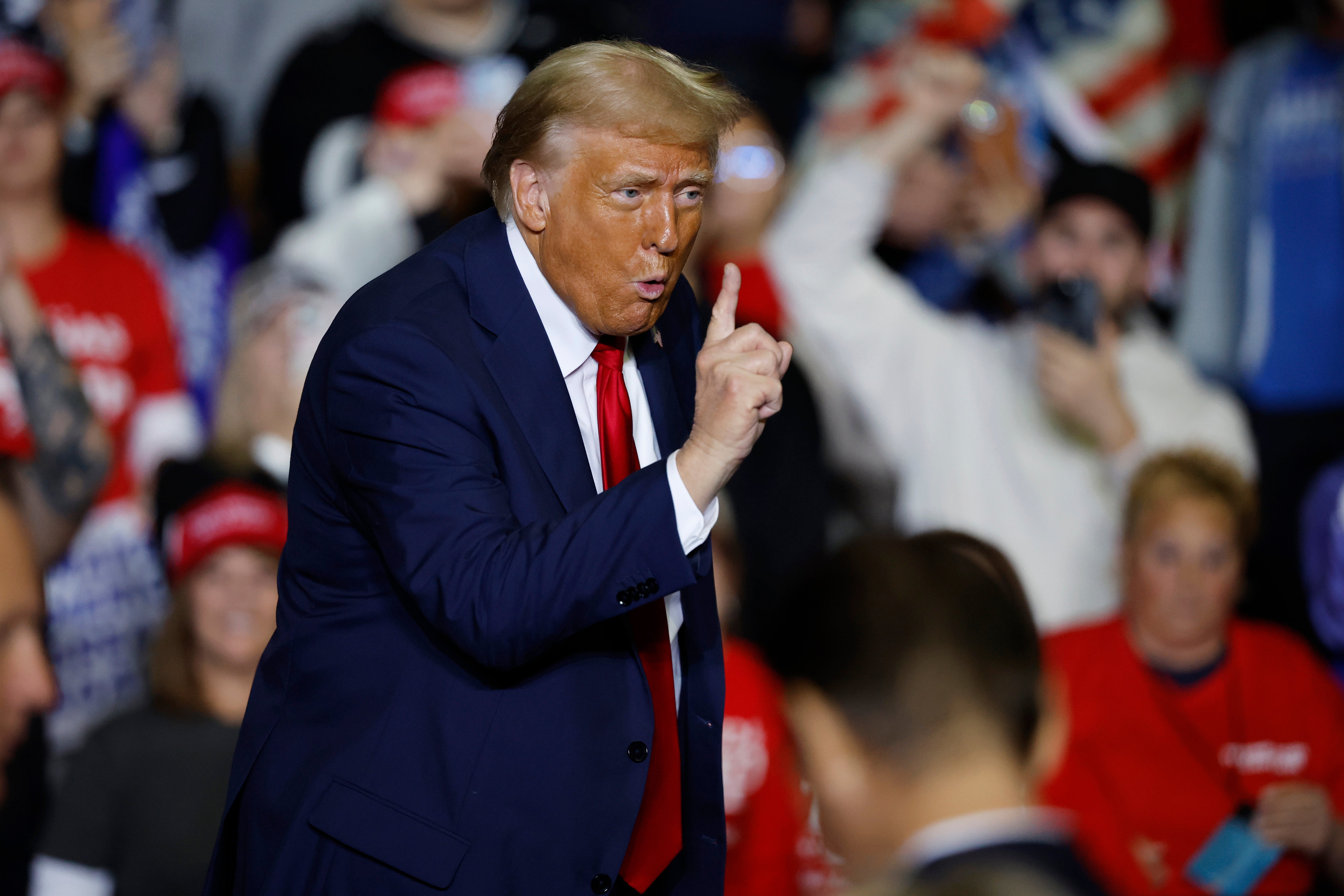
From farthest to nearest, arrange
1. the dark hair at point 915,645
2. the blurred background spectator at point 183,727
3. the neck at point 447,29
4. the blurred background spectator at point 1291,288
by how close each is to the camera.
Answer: the neck at point 447,29 < the blurred background spectator at point 1291,288 < the blurred background spectator at point 183,727 < the dark hair at point 915,645

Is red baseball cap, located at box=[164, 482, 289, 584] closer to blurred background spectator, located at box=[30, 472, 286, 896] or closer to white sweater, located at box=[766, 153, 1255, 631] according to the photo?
blurred background spectator, located at box=[30, 472, 286, 896]

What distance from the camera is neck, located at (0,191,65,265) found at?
3.64 metres

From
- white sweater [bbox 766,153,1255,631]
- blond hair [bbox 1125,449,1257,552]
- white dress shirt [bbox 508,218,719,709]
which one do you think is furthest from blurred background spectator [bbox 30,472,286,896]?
→ blond hair [bbox 1125,449,1257,552]

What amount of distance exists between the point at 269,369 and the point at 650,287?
195cm

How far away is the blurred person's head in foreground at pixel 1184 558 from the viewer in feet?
10.7

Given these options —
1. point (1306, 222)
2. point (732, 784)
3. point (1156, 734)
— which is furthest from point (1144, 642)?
point (1306, 222)

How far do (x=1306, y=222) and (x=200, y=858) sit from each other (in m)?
3.12

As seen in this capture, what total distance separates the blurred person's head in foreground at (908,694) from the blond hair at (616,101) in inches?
21.3

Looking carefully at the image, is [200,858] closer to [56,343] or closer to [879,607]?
[56,343]

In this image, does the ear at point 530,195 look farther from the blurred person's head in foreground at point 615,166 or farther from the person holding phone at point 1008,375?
the person holding phone at point 1008,375

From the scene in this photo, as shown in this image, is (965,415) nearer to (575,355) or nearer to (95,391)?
(575,355)

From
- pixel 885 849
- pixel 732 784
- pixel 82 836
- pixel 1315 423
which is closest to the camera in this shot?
pixel 885 849

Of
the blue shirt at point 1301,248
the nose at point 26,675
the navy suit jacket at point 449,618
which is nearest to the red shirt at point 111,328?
the nose at point 26,675

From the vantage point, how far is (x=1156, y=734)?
10.4 feet
